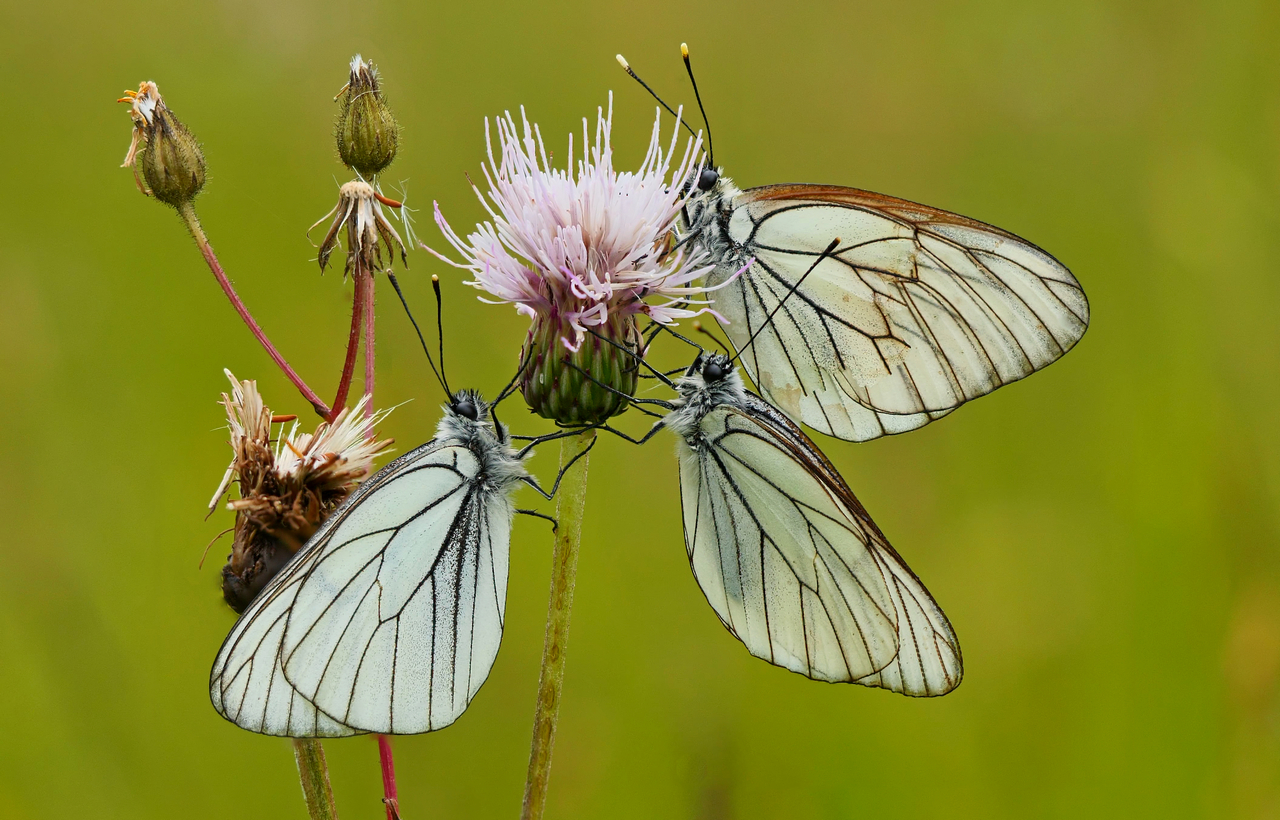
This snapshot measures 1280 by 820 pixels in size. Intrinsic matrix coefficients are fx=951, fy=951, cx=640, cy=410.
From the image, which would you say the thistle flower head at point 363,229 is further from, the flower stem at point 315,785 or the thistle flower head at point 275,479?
the flower stem at point 315,785

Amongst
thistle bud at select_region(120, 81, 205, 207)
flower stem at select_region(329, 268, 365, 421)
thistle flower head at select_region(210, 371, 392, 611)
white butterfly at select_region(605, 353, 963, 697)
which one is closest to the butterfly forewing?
thistle flower head at select_region(210, 371, 392, 611)

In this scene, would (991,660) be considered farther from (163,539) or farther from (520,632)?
(163,539)

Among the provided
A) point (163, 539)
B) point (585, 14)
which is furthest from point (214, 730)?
point (585, 14)

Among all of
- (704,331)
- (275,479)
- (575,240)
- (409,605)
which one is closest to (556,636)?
(409,605)

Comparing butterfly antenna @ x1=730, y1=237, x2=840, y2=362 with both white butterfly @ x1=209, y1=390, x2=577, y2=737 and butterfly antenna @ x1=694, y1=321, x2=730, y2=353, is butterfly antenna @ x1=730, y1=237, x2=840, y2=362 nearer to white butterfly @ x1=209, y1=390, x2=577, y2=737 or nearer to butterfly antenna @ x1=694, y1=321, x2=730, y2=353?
butterfly antenna @ x1=694, y1=321, x2=730, y2=353

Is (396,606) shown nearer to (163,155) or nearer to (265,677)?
(265,677)
